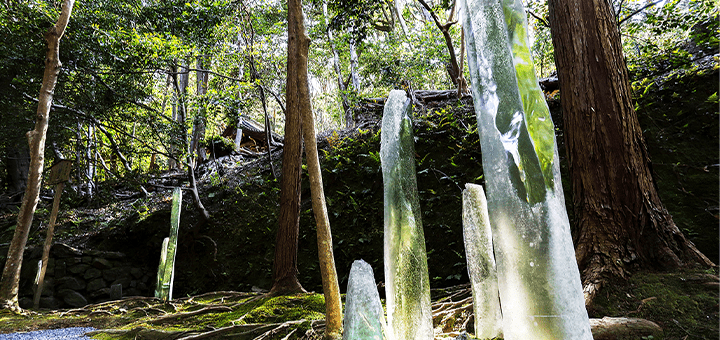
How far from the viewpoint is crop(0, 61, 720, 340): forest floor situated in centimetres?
276

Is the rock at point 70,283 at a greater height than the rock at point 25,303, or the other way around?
the rock at point 70,283

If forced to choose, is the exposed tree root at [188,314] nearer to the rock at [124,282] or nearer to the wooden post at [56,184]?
the wooden post at [56,184]

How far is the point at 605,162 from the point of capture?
9.09 ft

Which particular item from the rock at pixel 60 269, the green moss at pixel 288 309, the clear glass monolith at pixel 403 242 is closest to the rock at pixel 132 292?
the rock at pixel 60 269

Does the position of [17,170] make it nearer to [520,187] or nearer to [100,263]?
[100,263]

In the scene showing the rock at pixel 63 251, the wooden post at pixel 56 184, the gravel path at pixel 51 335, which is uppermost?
the wooden post at pixel 56 184

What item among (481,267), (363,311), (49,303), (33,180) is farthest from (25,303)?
(481,267)

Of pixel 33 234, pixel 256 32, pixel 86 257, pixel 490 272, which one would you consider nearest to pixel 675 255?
pixel 490 272

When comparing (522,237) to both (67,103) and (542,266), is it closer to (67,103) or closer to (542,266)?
(542,266)

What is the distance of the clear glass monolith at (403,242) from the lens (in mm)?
2119

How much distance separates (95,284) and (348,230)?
5547 mm

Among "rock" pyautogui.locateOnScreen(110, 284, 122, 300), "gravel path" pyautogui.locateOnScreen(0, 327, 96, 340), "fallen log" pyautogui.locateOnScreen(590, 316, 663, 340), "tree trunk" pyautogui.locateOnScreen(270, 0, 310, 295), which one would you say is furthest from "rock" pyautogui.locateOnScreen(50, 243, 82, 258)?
"fallen log" pyautogui.locateOnScreen(590, 316, 663, 340)

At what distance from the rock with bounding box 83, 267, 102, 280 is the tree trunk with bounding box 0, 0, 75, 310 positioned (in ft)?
8.66

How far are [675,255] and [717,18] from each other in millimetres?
4364
